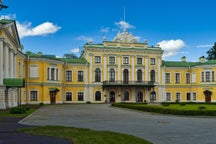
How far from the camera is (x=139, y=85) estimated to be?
58719mm

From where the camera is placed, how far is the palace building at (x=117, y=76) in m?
52.8

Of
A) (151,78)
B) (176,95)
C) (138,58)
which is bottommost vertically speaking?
(176,95)

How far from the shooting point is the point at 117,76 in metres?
59.6

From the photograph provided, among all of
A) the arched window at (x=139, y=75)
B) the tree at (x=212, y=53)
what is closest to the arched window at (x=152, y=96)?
the arched window at (x=139, y=75)

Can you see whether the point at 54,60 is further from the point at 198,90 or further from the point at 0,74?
the point at 198,90

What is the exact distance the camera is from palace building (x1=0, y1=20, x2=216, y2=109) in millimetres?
52781

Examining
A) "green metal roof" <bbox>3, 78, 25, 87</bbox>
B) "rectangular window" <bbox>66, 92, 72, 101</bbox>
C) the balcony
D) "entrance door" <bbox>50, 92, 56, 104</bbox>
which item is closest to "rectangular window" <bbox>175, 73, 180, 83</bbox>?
the balcony

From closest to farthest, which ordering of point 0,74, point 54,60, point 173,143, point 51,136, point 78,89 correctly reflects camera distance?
point 173,143
point 51,136
point 0,74
point 54,60
point 78,89

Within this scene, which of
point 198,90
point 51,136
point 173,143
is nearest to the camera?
point 173,143

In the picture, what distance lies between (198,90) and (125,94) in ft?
53.0

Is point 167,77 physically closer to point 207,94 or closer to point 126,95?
point 207,94

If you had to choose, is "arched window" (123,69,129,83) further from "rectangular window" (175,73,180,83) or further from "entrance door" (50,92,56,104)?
"entrance door" (50,92,56,104)

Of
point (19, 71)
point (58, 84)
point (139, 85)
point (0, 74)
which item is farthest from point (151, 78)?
point (0, 74)

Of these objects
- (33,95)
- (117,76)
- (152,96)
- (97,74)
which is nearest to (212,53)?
(152,96)
